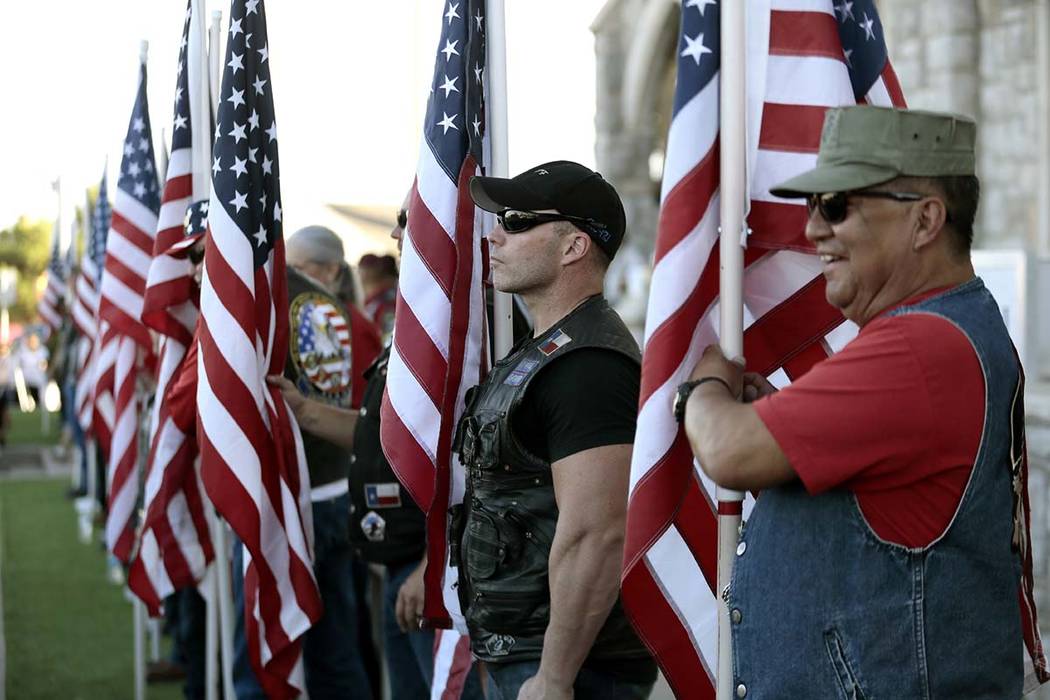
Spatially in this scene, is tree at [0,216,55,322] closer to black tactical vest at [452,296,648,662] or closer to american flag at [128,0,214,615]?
american flag at [128,0,214,615]

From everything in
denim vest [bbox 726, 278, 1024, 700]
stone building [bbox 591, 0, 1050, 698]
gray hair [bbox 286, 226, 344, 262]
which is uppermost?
stone building [bbox 591, 0, 1050, 698]

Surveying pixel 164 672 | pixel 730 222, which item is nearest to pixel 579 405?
pixel 730 222

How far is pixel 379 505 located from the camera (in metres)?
4.74

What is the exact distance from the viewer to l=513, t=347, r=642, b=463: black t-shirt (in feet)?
10.4

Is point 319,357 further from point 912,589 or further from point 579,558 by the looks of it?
point 912,589

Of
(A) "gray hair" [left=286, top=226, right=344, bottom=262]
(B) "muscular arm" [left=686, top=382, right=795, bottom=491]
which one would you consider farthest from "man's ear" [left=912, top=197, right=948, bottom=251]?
(A) "gray hair" [left=286, top=226, right=344, bottom=262]

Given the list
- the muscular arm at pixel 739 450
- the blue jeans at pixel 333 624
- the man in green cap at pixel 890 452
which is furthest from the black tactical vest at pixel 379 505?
the muscular arm at pixel 739 450

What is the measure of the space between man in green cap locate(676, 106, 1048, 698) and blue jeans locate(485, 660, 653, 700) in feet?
3.04

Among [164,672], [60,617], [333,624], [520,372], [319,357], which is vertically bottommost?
[60,617]

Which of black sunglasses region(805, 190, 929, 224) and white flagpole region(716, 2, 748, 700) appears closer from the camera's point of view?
black sunglasses region(805, 190, 929, 224)

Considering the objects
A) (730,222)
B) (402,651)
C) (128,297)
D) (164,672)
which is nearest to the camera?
(730,222)

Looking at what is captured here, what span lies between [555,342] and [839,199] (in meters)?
1.08

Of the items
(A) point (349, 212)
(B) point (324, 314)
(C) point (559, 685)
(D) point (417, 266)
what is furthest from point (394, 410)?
(A) point (349, 212)

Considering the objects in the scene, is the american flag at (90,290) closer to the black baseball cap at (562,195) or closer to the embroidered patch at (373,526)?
the embroidered patch at (373,526)
